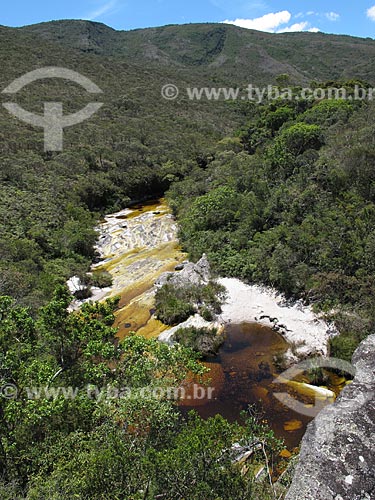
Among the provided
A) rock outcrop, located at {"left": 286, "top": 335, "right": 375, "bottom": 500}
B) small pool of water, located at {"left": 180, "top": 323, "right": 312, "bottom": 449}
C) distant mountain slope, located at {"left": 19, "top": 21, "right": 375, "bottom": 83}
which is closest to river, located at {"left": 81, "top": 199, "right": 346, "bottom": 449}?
small pool of water, located at {"left": 180, "top": 323, "right": 312, "bottom": 449}

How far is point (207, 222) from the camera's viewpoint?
105ft

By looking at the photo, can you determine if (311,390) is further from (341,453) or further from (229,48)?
(229,48)

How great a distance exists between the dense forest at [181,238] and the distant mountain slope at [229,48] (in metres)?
73.9

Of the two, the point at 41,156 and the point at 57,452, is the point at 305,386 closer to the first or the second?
the point at 57,452

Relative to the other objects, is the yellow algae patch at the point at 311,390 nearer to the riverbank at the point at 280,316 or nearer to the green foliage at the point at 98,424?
the riverbank at the point at 280,316

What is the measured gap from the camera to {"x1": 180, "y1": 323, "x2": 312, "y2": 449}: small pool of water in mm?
15031

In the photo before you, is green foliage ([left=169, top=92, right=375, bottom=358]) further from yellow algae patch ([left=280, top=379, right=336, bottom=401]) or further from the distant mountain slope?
the distant mountain slope

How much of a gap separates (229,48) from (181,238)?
163025 mm

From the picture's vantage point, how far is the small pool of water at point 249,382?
1503 cm

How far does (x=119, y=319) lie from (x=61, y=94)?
2088 inches

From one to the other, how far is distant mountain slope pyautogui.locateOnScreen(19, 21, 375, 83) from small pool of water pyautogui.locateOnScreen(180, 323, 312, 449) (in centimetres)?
12125

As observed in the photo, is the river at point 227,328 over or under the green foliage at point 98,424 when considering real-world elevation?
under

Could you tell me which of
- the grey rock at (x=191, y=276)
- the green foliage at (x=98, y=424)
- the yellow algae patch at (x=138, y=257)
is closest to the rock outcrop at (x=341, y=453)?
the green foliage at (x=98, y=424)

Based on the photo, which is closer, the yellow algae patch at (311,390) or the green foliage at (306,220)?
the yellow algae patch at (311,390)
